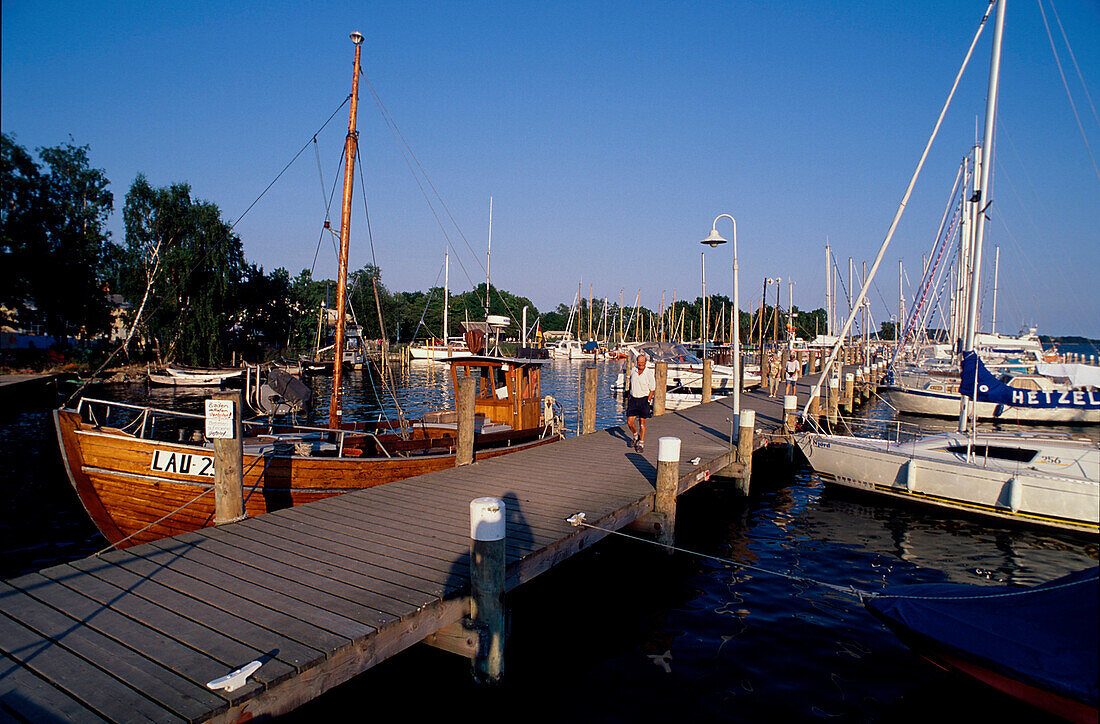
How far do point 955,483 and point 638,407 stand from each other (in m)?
6.30

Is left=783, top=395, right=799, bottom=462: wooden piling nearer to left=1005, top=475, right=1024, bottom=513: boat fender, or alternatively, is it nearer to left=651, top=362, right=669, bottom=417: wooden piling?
left=651, top=362, right=669, bottom=417: wooden piling

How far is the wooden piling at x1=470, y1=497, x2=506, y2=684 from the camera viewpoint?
5160 millimetres

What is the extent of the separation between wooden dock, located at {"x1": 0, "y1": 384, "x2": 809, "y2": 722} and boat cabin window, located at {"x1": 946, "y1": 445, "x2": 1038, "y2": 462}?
8047 mm

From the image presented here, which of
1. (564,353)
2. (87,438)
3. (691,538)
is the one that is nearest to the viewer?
(87,438)

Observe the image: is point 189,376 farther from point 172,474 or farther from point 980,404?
point 980,404

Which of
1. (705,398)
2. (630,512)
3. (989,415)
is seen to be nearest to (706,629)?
(630,512)

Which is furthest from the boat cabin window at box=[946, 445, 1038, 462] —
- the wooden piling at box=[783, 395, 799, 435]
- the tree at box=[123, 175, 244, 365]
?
the tree at box=[123, 175, 244, 365]

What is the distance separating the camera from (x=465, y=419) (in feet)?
32.3

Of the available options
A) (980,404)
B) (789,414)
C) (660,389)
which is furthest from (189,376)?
(980,404)

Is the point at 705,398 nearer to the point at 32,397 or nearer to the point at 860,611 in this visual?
the point at 860,611

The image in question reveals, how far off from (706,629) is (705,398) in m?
15.7

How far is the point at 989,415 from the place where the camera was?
25.4 m

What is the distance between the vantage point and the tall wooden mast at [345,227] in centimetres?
1242

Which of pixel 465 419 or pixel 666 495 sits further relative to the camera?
pixel 465 419
